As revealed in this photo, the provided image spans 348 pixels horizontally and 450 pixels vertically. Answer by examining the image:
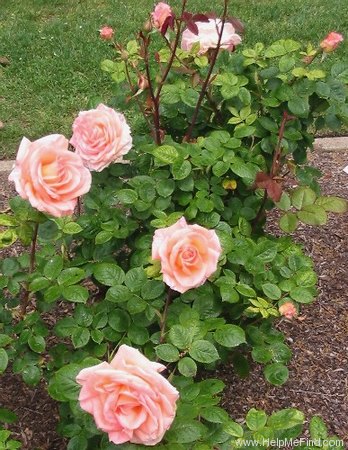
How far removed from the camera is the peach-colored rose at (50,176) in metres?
1.67

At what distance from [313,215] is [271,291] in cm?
31

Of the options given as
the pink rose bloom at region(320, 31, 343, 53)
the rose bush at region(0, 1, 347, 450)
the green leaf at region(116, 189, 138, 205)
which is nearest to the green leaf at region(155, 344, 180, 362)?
the rose bush at region(0, 1, 347, 450)

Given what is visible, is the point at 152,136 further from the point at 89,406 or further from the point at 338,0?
the point at 338,0

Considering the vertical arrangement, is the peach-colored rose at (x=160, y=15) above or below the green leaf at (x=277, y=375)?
above

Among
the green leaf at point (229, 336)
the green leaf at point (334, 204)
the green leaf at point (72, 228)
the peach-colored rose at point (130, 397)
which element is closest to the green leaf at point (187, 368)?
the green leaf at point (229, 336)

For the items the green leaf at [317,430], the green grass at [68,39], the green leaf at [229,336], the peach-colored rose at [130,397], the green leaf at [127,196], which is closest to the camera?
the peach-colored rose at [130,397]

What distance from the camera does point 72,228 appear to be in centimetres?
196

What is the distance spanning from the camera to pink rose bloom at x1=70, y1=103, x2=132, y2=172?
1.98 meters

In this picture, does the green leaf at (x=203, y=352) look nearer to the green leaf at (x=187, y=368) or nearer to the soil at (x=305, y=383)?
the green leaf at (x=187, y=368)

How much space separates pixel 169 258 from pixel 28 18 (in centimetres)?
490

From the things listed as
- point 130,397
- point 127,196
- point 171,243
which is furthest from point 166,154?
point 130,397

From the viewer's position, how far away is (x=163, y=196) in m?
2.11

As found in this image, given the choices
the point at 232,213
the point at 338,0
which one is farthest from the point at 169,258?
the point at 338,0

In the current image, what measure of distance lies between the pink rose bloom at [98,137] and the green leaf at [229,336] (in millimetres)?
573
